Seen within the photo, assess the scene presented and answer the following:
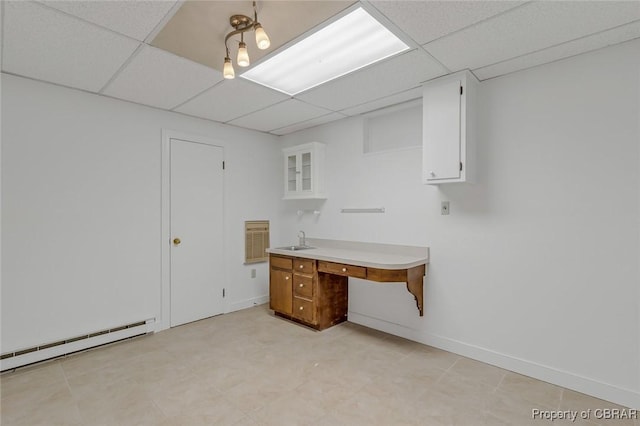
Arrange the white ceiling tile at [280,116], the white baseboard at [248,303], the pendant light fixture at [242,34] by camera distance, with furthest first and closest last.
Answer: the white baseboard at [248,303], the white ceiling tile at [280,116], the pendant light fixture at [242,34]

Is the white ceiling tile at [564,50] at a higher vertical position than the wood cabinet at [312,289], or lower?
higher

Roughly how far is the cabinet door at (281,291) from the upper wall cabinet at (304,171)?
1.06 meters

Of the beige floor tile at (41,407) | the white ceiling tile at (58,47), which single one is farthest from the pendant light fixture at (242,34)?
the beige floor tile at (41,407)

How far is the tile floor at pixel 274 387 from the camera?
2039 millimetres

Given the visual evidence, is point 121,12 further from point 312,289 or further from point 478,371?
point 478,371

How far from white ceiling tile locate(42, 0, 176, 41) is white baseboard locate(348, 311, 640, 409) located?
132 inches

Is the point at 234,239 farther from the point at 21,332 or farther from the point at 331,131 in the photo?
the point at 21,332

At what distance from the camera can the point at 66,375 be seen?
2566 millimetres

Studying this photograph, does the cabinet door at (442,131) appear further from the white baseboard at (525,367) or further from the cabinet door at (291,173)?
the cabinet door at (291,173)

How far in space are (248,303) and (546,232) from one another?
3555mm

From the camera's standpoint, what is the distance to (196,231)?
3869mm

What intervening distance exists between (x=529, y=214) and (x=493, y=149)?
2.06ft

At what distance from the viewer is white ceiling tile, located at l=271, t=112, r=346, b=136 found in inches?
150

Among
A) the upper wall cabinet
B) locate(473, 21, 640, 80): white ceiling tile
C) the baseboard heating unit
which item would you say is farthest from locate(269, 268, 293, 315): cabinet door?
locate(473, 21, 640, 80): white ceiling tile
